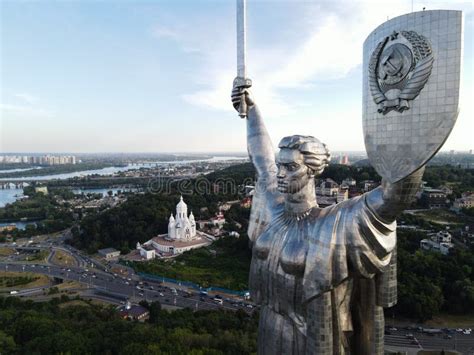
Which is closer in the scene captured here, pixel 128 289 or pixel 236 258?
pixel 128 289

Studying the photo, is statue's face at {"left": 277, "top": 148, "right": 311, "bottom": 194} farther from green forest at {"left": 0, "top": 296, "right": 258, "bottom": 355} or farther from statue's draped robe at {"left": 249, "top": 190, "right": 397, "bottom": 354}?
green forest at {"left": 0, "top": 296, "right": 258, "bottom": 355}

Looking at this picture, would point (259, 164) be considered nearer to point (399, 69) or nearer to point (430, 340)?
point (399, 69)

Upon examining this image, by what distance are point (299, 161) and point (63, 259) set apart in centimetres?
3269

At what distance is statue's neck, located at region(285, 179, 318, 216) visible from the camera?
12.9 ft

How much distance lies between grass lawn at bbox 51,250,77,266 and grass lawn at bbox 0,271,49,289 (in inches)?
123

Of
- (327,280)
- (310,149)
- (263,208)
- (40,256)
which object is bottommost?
(40,256)

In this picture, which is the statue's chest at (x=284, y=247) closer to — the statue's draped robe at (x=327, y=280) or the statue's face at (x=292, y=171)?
the statue's draped robe at (x=327, y=280)

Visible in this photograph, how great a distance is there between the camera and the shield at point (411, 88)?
263 cm

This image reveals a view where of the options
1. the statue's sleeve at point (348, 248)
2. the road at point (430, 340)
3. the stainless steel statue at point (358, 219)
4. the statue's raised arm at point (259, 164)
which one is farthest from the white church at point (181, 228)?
the statue's sleeve at point (348, 248)

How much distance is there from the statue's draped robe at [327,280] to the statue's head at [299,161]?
0.38m

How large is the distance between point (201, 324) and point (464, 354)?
1125 cm

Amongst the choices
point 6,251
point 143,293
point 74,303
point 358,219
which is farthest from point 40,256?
point 358,219

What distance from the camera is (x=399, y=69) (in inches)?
112

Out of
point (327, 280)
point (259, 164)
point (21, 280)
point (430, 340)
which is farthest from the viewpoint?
point (21, 280)
